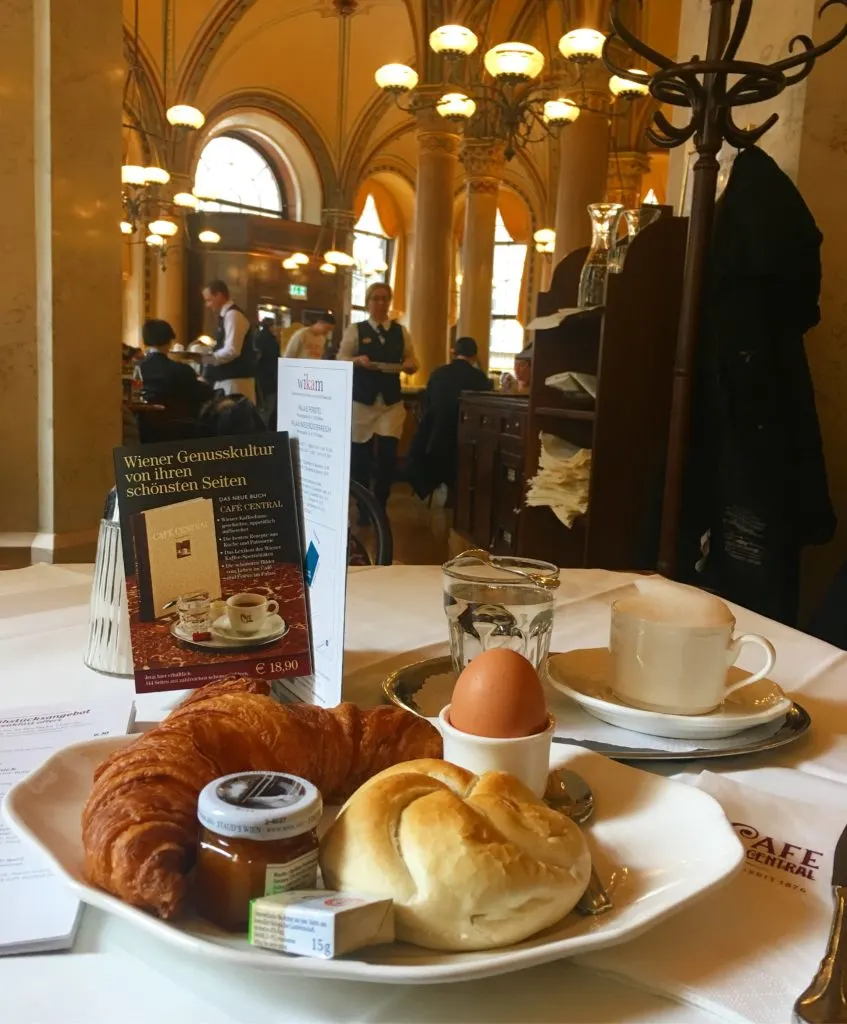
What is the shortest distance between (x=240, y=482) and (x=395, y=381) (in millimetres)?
5391

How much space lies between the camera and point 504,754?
0.59 m

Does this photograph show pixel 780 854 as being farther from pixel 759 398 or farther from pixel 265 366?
pixel 265 366

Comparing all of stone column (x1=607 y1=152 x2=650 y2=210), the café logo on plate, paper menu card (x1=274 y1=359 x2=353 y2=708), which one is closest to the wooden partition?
paper menu card (x1=274 y1=359 x2=353 y2=708)

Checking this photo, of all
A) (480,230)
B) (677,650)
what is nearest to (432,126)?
(480,230)

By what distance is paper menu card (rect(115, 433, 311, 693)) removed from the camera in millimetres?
798

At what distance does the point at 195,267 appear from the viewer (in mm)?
12250

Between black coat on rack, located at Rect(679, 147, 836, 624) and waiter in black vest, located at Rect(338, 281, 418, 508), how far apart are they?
371cm

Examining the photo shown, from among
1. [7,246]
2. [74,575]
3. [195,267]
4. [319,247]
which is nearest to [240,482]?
[74,575]

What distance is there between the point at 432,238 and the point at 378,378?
3531 millimetres

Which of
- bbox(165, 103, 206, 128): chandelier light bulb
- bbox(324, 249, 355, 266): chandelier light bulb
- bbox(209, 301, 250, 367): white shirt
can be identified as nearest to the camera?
bbox(209, 301, 250, 367): white shirt

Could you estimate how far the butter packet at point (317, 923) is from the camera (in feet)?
1.35

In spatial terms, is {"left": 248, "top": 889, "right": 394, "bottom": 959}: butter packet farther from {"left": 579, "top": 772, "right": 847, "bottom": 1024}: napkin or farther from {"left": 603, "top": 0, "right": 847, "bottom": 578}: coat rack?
{"left": 603, "top": 0, "right": 847, "bottom": 578}: coat rack

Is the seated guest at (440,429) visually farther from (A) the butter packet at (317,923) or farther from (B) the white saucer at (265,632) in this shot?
(A) the butter packet at (317,923)

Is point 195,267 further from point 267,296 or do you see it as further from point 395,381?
point 395,381
